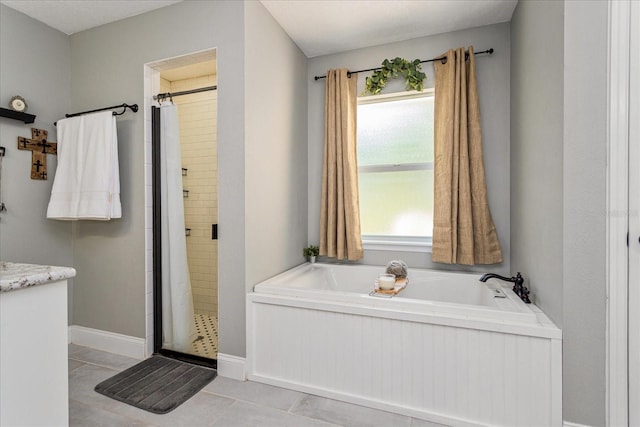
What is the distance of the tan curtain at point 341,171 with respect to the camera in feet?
8.91

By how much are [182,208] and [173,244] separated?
278mm

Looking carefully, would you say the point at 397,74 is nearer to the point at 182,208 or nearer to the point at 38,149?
the point at 182,208

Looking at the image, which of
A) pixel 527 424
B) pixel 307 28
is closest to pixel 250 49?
pixel 307 28

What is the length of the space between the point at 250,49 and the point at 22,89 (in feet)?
5.73

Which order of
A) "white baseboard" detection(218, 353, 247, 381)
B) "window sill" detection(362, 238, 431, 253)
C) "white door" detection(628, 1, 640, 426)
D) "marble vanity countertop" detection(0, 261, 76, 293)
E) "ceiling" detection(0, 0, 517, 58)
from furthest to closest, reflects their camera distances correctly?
"window sill" detection(362, 238, 431, 253) < "ceiling" detection(0, 0, 517, 58) < "white baseboard" detection(218, 353, 247, 381) < "white door" detection(628, 1, 640, 426) < "marble vanity countertop" detection(0, 261, 76, 293)

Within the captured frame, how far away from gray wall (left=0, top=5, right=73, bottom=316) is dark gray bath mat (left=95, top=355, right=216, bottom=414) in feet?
3.82

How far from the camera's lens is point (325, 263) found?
292 cm

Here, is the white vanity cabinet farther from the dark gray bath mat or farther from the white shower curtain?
the white shower curtain

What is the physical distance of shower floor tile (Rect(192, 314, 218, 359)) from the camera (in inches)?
95.3

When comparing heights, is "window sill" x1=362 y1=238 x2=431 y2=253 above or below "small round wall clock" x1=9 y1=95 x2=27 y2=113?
below

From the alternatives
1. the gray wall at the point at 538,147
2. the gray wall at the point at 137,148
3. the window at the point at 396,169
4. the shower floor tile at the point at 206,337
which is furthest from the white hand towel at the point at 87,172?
the gray wall at the point at 538,147

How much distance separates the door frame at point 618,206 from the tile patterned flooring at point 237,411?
33.3 inches

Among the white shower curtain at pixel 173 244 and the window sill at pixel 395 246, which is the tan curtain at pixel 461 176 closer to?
the window sill at pixel 395 246

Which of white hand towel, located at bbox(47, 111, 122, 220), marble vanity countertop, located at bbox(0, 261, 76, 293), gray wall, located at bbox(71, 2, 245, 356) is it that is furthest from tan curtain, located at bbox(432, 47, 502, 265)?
white hand towel, located at bbox(47, 111, 122, 220)
